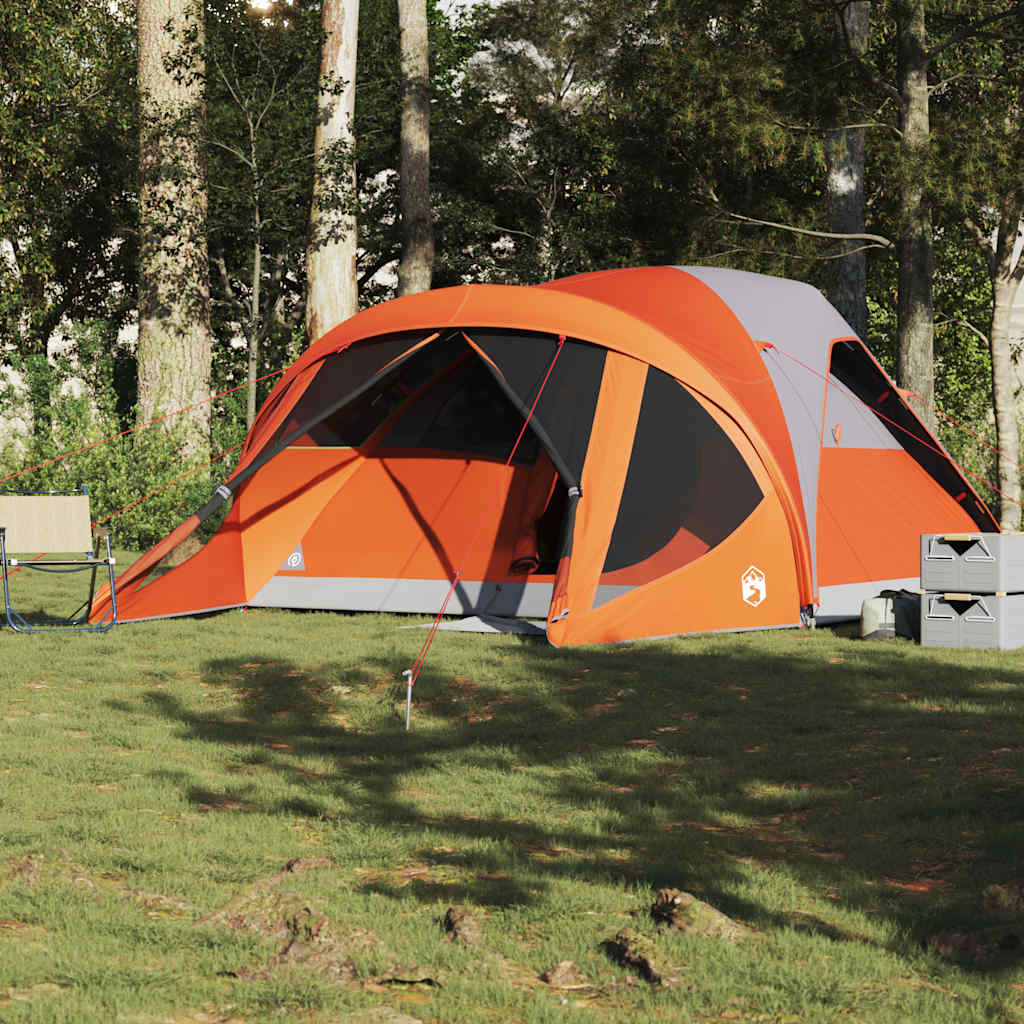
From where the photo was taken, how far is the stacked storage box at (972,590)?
7859mm

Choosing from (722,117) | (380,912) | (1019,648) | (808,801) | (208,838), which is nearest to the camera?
(380,912)

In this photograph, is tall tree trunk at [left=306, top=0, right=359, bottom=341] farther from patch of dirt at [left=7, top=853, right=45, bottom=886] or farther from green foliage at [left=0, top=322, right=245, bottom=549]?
patch of dirt at [left=7, top=853, right=45, bottom=886]

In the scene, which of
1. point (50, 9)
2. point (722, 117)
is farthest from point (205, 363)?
point (50, 9)

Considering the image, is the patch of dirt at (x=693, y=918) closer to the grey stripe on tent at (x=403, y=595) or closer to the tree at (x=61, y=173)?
the grey stripe on tent at (x=403, y=595)

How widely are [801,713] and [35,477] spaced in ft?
40.3

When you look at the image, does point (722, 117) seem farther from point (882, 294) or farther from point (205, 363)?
point (882, 294)

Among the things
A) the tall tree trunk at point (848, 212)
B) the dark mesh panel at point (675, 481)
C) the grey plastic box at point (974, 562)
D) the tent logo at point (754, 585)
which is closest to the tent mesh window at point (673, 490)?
the dark mesh panel at point (675, 481)

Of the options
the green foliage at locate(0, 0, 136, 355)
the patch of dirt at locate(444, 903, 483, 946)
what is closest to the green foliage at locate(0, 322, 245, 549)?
the green foliage at locate(0, 0, 136, 355)

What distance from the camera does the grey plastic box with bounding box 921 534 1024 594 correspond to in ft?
25.7

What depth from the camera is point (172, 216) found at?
15414 mm

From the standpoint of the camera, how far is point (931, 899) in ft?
12.3

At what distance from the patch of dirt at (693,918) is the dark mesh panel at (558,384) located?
476cm

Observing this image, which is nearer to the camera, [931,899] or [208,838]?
[931,899]

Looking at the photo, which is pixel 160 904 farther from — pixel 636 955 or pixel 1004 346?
pixel 1004 346
